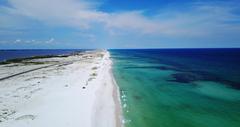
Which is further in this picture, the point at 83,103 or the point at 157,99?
the point at 157,99

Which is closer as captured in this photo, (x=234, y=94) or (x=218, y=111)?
(x=218, y=111)

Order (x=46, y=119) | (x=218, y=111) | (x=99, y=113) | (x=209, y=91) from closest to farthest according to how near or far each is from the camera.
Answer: (x=46, y=119)
(x=99, y=113)
(x=218, y=111)
(x=209, y=91)

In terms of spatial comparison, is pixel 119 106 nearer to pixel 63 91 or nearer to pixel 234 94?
pixel 63 91

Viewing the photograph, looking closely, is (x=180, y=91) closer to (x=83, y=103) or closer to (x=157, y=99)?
(x=157, y=99)

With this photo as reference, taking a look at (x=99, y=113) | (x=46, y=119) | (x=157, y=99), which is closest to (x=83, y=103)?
(x=99, y=113)

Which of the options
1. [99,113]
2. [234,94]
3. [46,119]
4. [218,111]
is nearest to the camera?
[46,119]

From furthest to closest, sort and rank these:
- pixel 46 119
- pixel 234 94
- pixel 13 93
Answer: pixel 234 94, pixel 13 93, pixel 46 119

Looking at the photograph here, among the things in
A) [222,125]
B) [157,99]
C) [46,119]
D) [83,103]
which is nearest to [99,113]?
[83,103]

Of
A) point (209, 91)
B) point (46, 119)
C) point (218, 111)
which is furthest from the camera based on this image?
point (209, 91)
